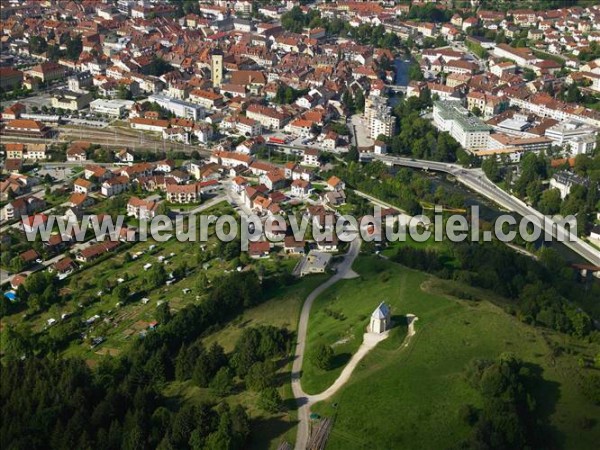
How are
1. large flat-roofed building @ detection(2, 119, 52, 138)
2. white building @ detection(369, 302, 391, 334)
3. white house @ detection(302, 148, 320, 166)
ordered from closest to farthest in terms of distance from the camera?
white building @ detection(369, 302, 391, 334) → white house @ detection(302, 148, 320, 166) → large flat-roofed building @ detection(2, 119, 52, 138)

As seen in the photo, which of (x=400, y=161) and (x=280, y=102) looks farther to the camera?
(x=280, y=102)

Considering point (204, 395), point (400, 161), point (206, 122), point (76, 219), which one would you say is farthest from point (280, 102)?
point (204, 395)

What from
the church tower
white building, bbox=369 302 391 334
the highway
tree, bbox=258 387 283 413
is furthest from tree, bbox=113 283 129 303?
the church tower

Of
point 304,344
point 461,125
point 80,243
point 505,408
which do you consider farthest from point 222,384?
point 461,125

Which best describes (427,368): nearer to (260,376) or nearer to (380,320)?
(380,320)

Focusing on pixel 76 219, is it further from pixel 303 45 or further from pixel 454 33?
pixel 454 33

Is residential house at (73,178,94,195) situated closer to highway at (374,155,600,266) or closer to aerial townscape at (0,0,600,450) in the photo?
aerial townscape at (0,0,600,450)
